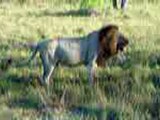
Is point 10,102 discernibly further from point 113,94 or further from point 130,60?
point 130,60

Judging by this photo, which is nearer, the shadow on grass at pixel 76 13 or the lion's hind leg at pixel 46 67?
the lion's hind leg at pixel 46 67

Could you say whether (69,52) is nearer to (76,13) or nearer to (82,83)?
(82,83)

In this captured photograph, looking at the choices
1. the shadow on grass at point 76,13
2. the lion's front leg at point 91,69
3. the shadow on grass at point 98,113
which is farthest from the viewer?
the shadow on grass at point 76,13

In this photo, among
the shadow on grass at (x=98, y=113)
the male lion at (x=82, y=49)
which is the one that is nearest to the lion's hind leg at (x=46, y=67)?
the male lion at (x=82, y=49)

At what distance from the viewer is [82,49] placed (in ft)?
26.8

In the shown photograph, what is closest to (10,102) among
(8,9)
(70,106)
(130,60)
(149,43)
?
(70,106)

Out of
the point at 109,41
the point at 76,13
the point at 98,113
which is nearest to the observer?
the point at 98,113

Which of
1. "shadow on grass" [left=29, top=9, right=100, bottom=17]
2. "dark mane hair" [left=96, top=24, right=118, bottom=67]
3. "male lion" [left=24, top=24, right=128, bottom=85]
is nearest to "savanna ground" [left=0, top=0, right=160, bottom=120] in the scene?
"male lion" [left=24, top=24, right=128, bottom=85]

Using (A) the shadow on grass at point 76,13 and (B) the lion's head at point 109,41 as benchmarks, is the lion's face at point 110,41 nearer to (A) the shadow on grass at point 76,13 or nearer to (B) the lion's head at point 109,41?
(B) the lion's head at point 109,41

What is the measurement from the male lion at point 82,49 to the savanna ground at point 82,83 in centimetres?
24

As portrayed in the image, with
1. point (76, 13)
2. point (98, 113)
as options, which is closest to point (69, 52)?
point (98, 113)

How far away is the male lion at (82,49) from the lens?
8.09m

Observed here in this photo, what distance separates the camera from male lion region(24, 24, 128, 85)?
809 cm

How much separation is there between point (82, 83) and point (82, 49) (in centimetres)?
40
